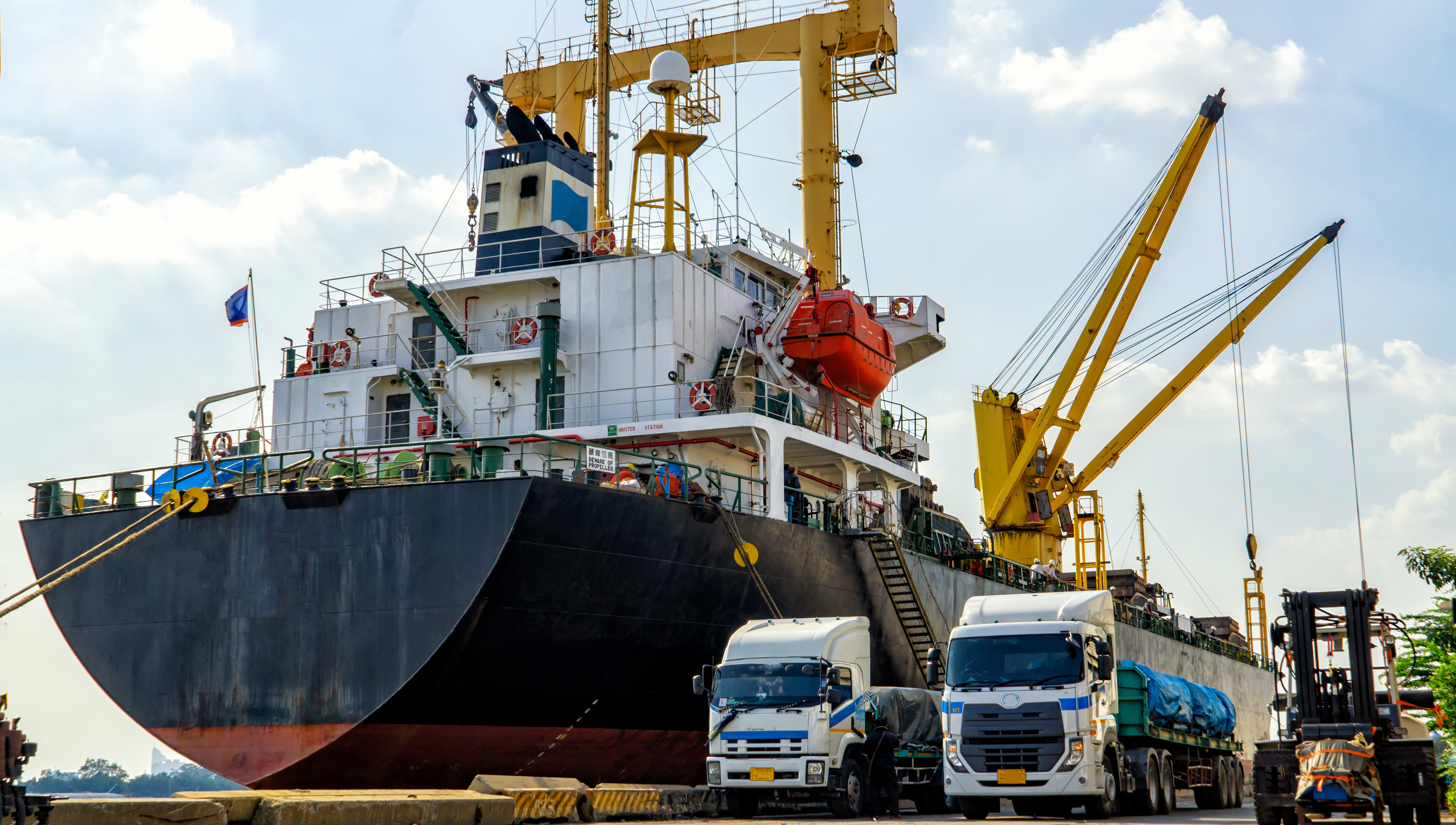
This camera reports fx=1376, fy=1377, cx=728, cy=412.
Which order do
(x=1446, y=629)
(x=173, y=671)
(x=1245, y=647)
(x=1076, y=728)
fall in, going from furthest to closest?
(x=1245, y=647) → (x=173, y=671) → (x=1446, y=629) → (x=1076, y=728)

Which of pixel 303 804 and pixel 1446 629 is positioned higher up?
pixel 1446 629

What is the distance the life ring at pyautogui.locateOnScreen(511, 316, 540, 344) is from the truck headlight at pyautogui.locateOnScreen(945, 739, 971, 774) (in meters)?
10.7

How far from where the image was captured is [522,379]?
79.2 feet

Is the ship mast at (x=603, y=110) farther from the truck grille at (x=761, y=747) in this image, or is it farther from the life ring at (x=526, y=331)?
the truck grille at (x=761, y=747)

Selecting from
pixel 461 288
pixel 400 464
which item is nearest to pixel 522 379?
pixel 461 288

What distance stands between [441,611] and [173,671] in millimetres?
4283

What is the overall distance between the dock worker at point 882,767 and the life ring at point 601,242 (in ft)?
35.6

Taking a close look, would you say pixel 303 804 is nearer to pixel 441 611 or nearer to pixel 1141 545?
pixel 441 611

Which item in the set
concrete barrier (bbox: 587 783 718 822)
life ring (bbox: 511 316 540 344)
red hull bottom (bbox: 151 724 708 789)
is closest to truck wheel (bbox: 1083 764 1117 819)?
concrete barrier (bbox: 587 783 718 822)

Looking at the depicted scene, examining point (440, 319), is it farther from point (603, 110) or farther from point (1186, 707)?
point (1186, 707)

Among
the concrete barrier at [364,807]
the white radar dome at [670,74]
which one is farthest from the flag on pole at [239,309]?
the concrete barrier at [364,807]

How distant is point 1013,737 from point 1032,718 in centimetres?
34

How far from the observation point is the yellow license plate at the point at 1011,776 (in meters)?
16.5

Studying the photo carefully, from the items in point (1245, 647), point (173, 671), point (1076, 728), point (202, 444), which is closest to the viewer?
point (1076, 728)
